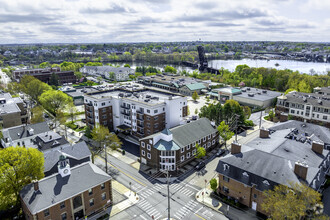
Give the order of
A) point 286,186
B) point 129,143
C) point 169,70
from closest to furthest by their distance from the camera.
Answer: point 286,186 < point 129,143 < point 169,70

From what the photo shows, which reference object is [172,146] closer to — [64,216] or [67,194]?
[67,194]

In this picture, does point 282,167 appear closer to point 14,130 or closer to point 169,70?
point 14,130

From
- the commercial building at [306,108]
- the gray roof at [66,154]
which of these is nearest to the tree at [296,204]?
the gray roof at [66,154]

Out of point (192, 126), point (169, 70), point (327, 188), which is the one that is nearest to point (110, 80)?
point (169, 70)

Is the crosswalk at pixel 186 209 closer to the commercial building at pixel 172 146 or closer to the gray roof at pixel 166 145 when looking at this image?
the commercial building at pixel 172 146

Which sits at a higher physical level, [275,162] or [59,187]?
[275,162]

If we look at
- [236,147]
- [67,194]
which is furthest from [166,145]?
[67,194]

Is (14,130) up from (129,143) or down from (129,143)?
up
